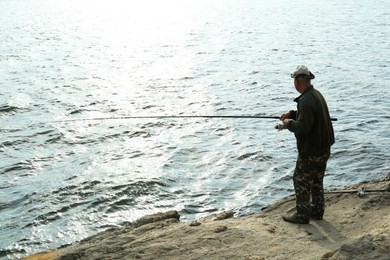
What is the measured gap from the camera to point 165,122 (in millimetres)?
18047

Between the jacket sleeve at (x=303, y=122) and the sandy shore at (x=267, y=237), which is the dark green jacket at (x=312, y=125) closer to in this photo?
the jacket sleeve at (x=303, y=122)

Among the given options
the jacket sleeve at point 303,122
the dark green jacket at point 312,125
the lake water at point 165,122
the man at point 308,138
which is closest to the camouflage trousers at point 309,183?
the man at point 308,138

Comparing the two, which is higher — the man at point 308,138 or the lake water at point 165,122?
the man at point 308,138

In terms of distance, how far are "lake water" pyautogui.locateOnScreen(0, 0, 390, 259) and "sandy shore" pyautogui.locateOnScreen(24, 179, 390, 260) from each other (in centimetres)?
237

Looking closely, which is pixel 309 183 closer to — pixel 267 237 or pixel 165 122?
pixel 267 237

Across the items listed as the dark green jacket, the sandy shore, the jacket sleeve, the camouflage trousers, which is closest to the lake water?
the sandy shore

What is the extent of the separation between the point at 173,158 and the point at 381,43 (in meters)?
20.9

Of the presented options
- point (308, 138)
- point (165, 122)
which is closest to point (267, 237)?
point (308, 138)

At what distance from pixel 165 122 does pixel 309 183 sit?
10503mm

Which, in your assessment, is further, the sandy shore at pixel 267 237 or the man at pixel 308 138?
the man at pixel 308 138

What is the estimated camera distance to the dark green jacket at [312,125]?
746cm

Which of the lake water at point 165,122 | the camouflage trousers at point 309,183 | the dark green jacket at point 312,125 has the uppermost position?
the dark green jacket at point 312,125

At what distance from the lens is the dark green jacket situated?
7461 millimetres

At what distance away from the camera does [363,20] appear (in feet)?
141
